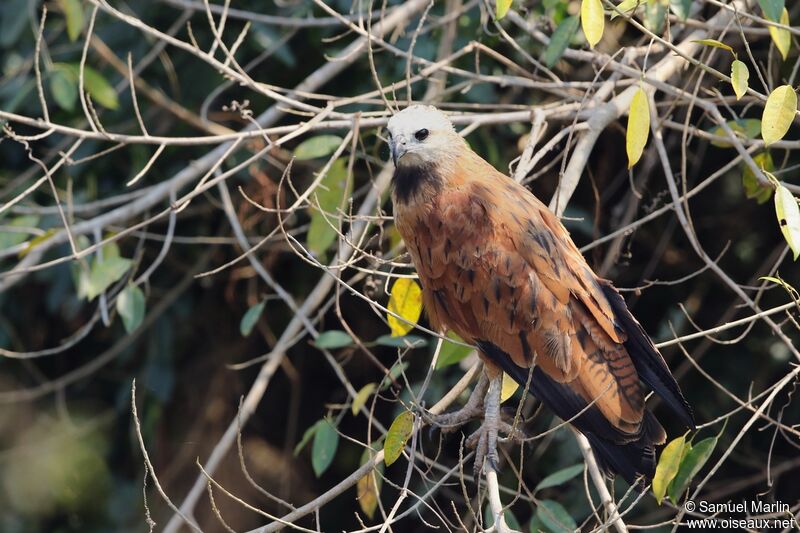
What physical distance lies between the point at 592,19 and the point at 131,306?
1.80 meters

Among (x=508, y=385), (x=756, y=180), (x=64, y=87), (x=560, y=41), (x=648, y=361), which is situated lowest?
(x=508, y=385)

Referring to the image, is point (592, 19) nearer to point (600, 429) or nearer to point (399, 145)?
point (399, 145)

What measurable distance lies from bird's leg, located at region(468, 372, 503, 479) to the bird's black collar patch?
0.57 m

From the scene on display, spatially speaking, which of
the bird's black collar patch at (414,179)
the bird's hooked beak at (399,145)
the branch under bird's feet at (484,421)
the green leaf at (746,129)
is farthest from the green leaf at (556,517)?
the green leaf at (746,129)

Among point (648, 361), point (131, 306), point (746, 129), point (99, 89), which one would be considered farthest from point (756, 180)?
point (99, 89)

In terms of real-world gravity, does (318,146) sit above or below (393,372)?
above

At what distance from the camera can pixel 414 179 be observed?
2854mm

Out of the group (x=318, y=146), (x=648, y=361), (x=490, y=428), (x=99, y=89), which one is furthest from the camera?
(x=99, y=89)

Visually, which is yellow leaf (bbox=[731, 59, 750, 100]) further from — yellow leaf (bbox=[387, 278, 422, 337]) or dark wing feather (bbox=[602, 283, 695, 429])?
yellow leaf (bbox=[387, 278, 422, 337])

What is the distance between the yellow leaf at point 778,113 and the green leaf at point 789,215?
14cm

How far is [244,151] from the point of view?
389cm

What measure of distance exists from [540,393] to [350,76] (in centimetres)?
174

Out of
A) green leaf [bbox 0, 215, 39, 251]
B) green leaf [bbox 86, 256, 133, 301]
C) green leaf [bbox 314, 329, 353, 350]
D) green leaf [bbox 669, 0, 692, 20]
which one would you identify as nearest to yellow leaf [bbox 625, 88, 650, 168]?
green leaf [bbox 669, 0, 692, 20]

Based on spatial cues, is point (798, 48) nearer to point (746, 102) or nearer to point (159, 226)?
point (746, 102)
